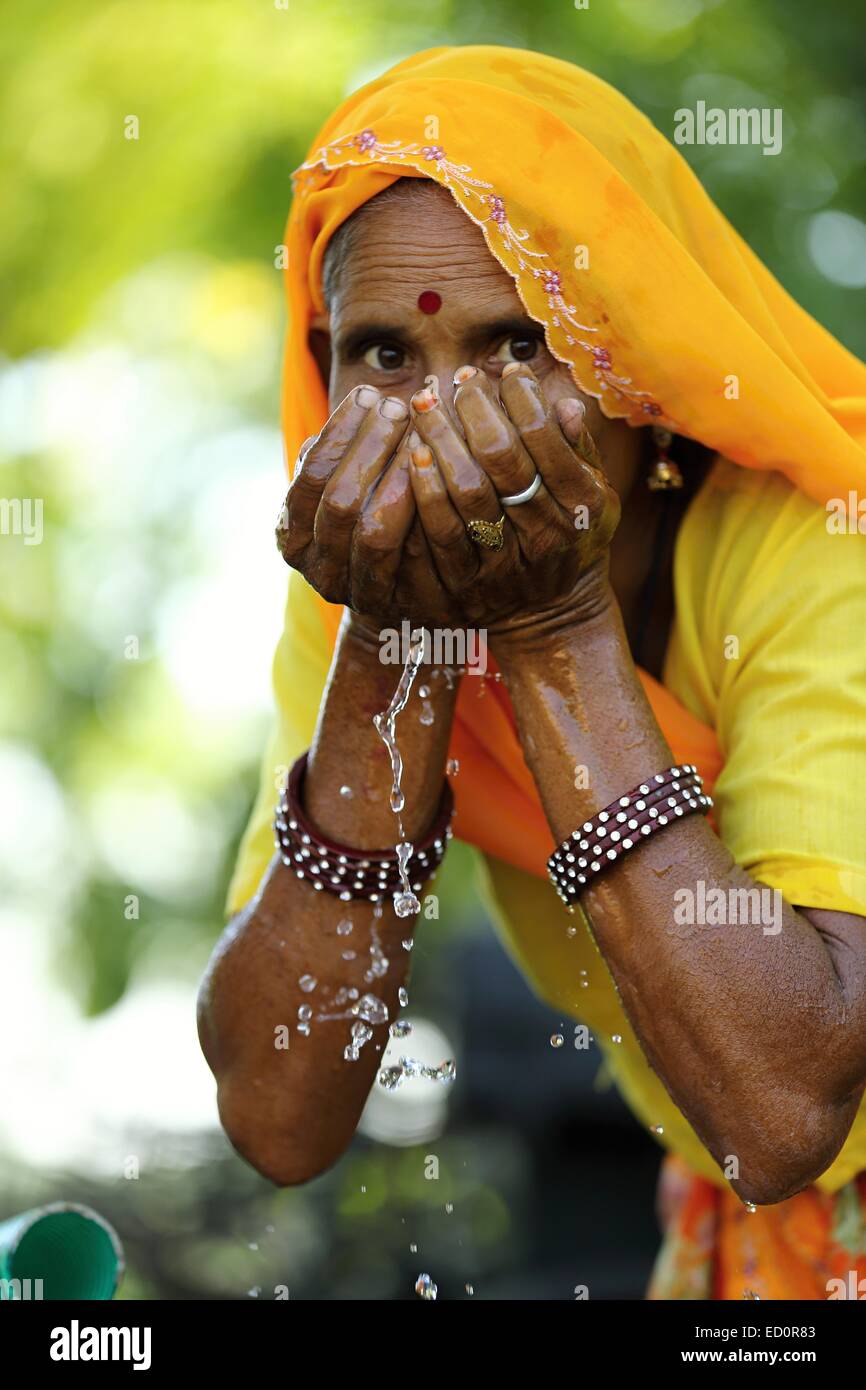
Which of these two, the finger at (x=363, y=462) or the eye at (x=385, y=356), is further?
the eye at (x=385, y=356)

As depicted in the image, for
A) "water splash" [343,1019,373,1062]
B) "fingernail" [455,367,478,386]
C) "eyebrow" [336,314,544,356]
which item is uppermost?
"eyebrow" [336,314,544,356]

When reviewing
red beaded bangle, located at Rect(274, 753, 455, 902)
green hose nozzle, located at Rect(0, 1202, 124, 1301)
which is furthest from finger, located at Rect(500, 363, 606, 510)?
green hose nozzle, located at Rect(0, 1202, 124, 1301)

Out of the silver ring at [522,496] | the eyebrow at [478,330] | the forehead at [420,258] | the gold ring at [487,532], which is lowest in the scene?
the gold ring at [487,532]

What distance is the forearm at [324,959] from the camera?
2.15 metres

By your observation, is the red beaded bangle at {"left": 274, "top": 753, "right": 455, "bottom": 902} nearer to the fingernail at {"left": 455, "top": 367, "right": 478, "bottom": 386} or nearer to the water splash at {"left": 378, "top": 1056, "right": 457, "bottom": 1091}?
the water splash at {"left": 378, "top": 1056, "right": 457, "bottom": 1091}

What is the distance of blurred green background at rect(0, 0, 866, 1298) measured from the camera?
4.64m

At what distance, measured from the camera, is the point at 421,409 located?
5.83ft

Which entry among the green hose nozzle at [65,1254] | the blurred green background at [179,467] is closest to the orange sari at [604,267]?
the green hose nozzle at [65,1254]

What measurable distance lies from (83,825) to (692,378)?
3976mm

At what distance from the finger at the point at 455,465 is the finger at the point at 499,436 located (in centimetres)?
2

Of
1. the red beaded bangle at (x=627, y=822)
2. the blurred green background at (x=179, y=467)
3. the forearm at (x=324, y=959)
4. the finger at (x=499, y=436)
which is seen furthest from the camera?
the blurred green background at (x=179, y=467)

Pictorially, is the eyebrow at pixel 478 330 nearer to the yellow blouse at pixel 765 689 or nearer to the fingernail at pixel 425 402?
the fingernail at pixel 425 402

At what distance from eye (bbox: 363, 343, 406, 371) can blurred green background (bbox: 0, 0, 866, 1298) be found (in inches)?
110

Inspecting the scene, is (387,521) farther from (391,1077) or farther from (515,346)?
(391,1077)
